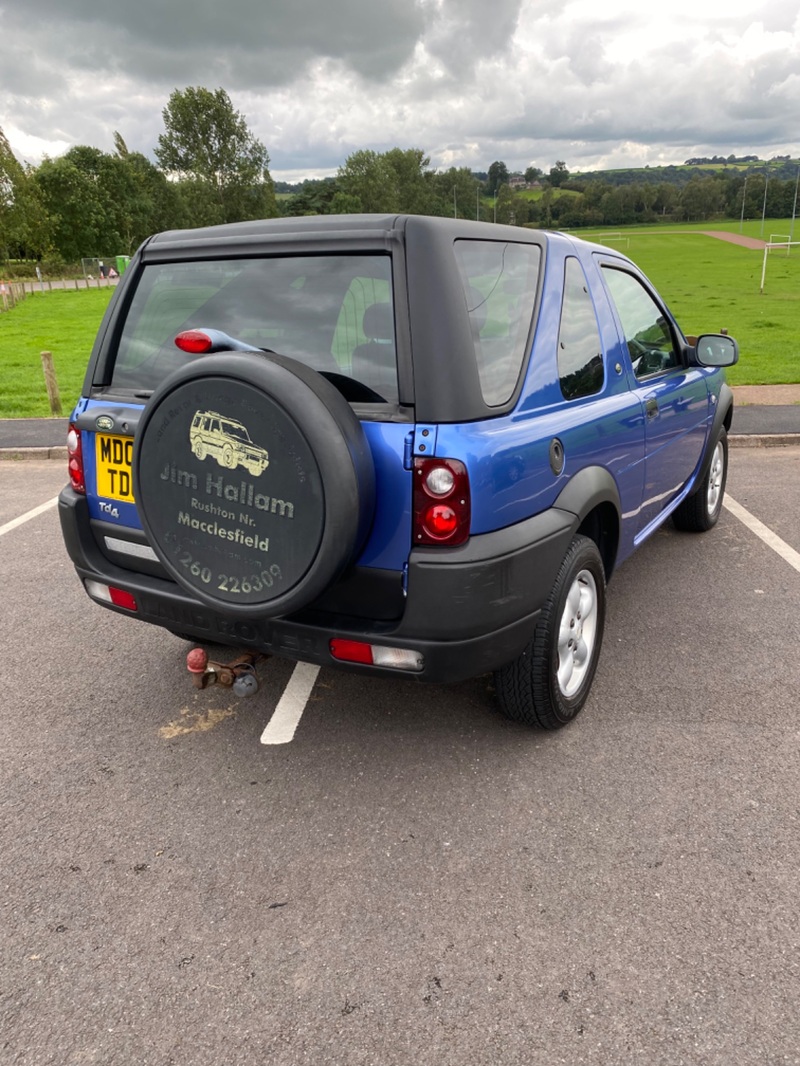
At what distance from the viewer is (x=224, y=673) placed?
11.5 feet

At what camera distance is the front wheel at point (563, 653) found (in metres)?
2.91

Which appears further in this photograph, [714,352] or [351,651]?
[714,352]

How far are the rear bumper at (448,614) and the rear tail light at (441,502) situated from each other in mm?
47

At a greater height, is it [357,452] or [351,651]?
[357,452]

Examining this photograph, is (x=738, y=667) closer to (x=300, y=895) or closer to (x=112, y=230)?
(x=300, y=895)

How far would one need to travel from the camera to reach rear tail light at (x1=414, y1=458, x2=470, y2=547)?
2.40m

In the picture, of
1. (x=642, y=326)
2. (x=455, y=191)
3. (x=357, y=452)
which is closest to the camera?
(x=357, y=452)

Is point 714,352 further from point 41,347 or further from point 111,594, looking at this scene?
point 41,347

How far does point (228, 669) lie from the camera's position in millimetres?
3520

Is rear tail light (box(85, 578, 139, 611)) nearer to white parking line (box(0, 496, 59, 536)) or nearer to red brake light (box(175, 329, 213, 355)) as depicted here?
red brake light (box(175, 329, 213, 355))

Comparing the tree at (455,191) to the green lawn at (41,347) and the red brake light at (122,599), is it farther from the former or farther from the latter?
the red brake light at (122,599)

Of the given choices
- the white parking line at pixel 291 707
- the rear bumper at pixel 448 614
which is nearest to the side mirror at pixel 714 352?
the rear bumper at pixel 448 614

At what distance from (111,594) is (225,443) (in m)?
1.05

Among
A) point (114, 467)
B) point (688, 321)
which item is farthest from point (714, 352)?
point (688, 321)
